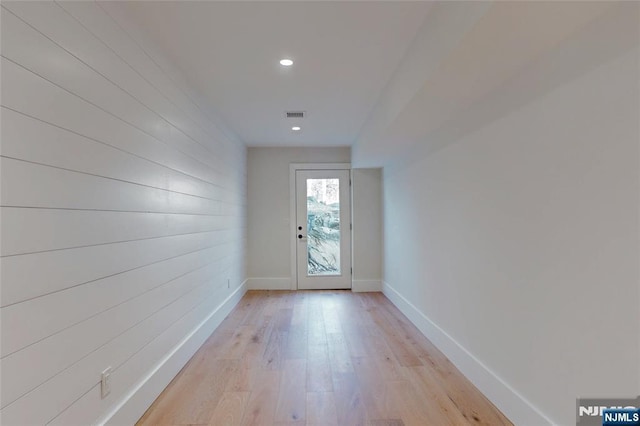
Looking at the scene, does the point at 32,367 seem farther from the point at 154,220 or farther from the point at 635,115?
the point at 635,115

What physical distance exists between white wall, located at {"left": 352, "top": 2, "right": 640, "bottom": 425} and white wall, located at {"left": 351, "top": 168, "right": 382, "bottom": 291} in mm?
2638

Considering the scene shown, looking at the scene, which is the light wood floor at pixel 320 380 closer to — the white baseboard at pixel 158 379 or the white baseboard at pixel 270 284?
the white baseboard at pixel 158 379

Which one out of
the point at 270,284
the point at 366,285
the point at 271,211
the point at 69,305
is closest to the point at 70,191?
the point at 69,305

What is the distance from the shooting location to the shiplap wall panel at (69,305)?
117cm

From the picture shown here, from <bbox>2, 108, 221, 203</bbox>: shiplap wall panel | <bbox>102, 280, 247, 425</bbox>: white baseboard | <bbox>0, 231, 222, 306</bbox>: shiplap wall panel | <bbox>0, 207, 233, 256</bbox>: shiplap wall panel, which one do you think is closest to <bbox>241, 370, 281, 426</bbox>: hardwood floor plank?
<bbox>102, 280, 247, 425</bbox>: white baseboard

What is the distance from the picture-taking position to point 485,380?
215cm

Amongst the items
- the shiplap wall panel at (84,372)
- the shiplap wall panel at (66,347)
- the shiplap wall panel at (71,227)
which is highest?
the shiplap wall panel at (71,227)

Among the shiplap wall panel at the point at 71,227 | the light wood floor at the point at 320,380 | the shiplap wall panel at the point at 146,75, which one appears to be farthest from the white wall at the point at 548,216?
the shiplap wall panel at the point at 71,227

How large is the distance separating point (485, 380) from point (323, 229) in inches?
144

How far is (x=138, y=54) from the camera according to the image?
80.5 inches

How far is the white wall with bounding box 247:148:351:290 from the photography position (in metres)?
5.50

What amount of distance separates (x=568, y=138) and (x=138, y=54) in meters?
2.35

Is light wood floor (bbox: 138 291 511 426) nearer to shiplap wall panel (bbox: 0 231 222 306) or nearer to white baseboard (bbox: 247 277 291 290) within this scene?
shiplap wall panel (bbox: 0 231 222 306)

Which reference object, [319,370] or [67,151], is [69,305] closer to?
[67,151]
